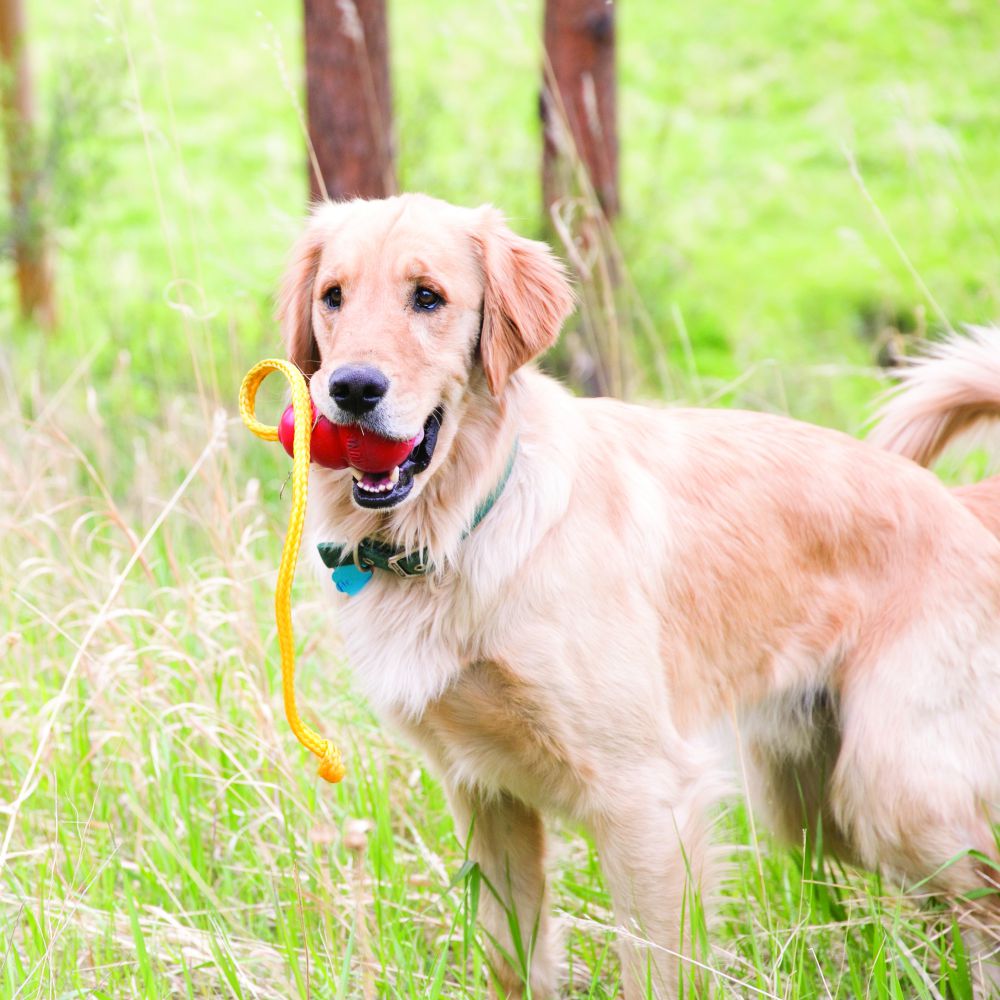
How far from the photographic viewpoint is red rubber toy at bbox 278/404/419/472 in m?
2.38

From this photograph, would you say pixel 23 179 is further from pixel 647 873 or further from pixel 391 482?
pixel 647 873

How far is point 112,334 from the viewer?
5965 mm

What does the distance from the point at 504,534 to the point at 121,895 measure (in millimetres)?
1277

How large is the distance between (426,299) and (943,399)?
141 centimetres

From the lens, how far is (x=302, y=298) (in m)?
2.78

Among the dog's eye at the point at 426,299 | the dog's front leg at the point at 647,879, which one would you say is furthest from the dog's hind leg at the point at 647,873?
the dog's eye at the point at 426,299

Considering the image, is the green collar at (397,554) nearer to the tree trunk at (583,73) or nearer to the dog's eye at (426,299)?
the dog's eye at (426,299)

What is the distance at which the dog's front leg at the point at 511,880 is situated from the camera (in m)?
2.82

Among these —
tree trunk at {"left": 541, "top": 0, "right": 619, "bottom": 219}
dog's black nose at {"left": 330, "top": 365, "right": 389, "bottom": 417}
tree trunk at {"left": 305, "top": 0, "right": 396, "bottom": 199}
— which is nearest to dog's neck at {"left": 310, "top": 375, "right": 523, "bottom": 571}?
dog's black nose at {"left": 330, "top": 365, "right": 389, "bottom": 417}

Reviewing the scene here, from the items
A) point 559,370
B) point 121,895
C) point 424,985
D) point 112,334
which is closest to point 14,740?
point 121,895

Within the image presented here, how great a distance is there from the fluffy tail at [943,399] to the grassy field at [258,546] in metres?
0.41

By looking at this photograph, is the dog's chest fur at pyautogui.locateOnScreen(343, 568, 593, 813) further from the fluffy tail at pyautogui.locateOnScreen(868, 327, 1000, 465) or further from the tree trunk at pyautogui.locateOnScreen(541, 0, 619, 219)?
the tree trunk at pyautogui.locateOnScreen(541, 0, 619, 219)

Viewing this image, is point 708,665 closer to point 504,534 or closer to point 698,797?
point 698,797

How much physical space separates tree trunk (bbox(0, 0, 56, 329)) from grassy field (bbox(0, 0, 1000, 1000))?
0.54 ft
